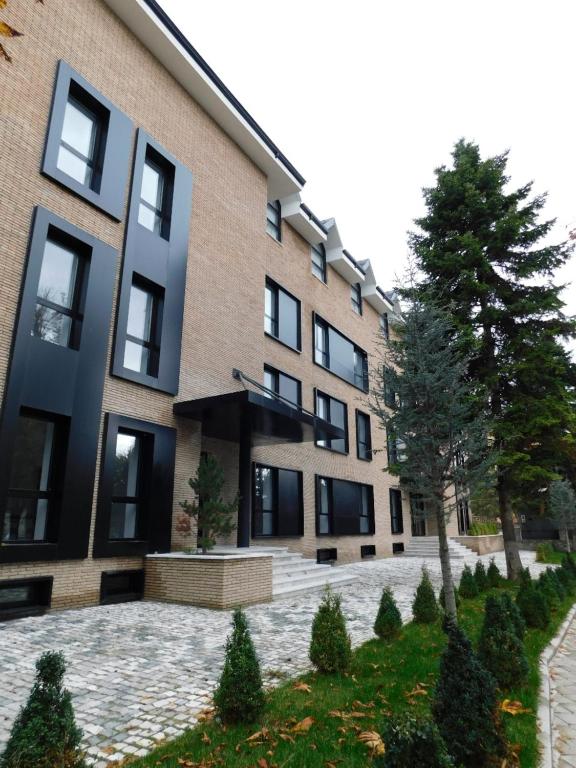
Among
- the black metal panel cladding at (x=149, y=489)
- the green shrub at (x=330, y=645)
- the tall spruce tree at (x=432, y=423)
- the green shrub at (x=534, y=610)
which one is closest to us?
the green shrub at (x=330, y=645)

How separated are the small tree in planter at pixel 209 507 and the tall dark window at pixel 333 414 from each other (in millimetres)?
9288

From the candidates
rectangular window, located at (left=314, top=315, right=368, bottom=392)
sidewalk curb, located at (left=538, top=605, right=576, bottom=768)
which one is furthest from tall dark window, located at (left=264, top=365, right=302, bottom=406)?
sidewalk curb, located at (left=538, top=605, right=576, bottom=768)

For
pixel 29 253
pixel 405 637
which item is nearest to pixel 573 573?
pixel 405 637

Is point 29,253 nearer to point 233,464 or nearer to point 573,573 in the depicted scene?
point 233,464

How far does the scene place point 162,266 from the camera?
13.0 meters

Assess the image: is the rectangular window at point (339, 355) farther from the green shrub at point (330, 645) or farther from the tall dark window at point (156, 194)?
the green shrub at point (330, 645)

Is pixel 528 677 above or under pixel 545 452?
under

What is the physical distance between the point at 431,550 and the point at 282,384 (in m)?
14.5

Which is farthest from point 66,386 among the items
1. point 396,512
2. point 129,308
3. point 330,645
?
point 396,512

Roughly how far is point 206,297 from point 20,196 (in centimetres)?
583

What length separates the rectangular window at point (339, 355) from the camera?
22312mm

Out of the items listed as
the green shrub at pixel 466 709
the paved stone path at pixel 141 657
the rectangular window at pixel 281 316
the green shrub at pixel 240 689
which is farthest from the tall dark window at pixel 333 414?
the green shrub at pixel 466 709

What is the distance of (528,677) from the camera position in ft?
18.2

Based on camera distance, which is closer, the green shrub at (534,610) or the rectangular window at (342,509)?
the green shrub at (534,610)
